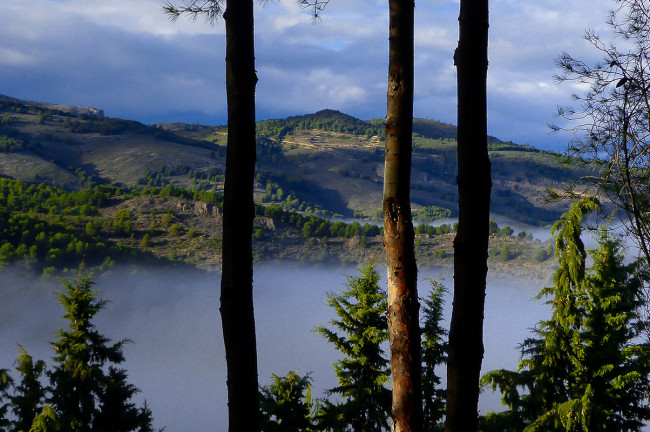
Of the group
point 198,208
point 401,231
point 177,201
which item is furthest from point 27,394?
point 177,201

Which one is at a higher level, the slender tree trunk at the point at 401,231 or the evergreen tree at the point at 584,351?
the slender tree trunk at the point at 401,231

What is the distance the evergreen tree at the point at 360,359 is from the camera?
515 inches

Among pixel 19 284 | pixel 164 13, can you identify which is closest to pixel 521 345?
pixel 164 13

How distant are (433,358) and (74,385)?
8.23 meters

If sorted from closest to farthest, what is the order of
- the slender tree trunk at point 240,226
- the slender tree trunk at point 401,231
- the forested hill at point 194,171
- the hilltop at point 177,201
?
the slender tree trunk at point 240,226, the slender tree trunk at point 401,231, the hilltop at point 177,201, the forested hill at point 194,171

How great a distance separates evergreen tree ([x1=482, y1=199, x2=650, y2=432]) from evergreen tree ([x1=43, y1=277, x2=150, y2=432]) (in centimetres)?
865

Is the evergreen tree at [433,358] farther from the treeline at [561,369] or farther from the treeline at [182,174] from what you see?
the treeline at [182,174]

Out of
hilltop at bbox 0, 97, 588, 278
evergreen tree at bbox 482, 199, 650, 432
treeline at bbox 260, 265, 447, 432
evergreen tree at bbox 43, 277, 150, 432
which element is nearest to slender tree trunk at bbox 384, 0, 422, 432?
treeline at bbox 260, 265, 447, 432

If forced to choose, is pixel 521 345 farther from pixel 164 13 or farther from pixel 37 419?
pixel 164 13

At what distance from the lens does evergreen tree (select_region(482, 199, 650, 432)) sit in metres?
12.7

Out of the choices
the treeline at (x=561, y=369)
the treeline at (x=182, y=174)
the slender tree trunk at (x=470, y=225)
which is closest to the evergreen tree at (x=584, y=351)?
the treeline at (x=561, y=369)

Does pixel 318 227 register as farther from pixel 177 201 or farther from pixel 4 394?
pixel 4 394

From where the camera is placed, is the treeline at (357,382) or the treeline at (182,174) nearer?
the treeline at (357,382)

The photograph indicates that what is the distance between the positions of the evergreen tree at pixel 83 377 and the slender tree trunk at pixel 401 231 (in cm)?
1011
